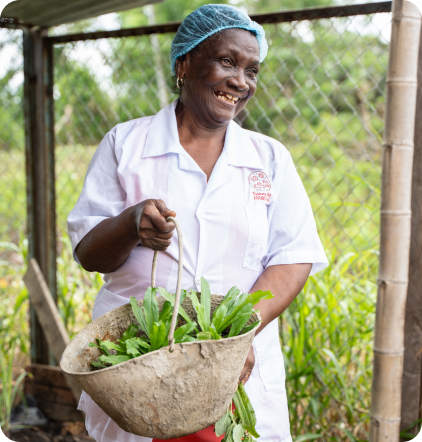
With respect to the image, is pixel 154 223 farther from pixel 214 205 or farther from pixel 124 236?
pixel 214 205

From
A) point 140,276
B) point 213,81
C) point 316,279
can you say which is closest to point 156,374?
point 140,276

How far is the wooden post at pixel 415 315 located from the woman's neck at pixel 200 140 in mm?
848

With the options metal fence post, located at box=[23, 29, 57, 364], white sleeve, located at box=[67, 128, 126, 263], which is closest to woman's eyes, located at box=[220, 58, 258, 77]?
white sleeve, located at box=[67, 128, 126, 263]

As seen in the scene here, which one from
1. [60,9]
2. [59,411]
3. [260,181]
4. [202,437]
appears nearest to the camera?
[202,437]

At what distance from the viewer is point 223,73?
139cm

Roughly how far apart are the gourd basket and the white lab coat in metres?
0.37

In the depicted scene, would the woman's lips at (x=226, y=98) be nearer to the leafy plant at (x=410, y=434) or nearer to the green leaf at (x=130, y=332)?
Answer: the green leaf at (x=130, y=332)

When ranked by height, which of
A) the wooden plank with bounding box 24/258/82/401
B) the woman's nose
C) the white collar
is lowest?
the wooden plank with bounding box 24/258/82/401

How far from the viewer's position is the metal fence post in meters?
2.72

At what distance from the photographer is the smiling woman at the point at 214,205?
4.59 feet

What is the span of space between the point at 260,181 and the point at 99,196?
1.74 feet

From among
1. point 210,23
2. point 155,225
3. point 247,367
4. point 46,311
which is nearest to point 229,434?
point 247,367

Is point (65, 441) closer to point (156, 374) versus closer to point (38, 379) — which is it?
point (38, 379)

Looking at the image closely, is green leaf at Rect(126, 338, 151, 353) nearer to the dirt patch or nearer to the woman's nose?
the woman's nose
